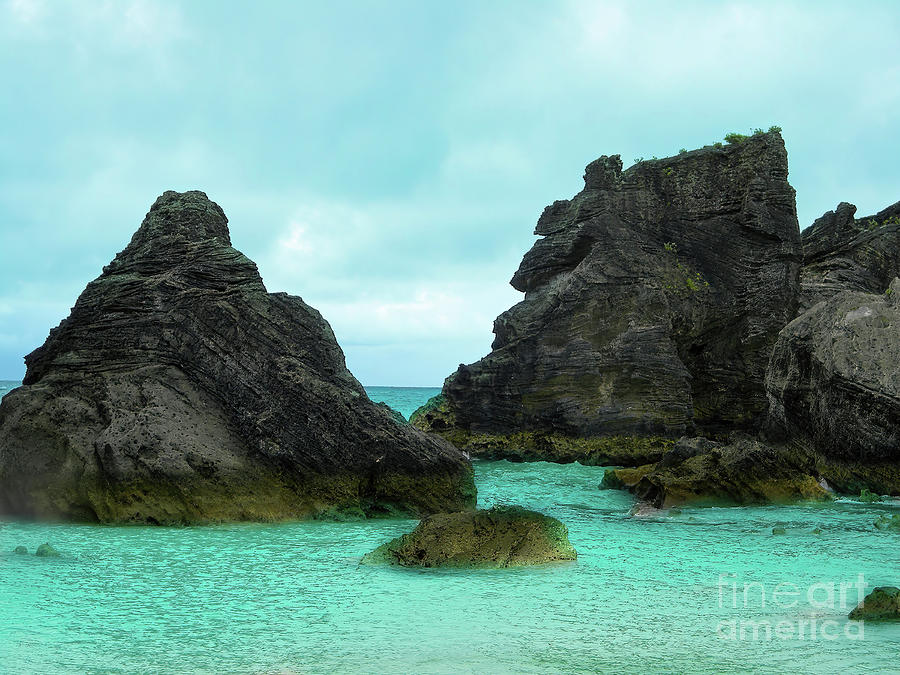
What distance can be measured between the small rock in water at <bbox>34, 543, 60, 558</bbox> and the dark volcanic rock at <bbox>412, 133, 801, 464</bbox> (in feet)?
80.7

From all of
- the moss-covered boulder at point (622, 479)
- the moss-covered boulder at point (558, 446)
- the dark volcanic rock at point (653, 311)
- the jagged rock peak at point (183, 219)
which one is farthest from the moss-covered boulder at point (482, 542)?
the dark volcanic rock at point (653, 311)

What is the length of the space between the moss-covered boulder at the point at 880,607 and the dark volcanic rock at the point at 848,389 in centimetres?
1262

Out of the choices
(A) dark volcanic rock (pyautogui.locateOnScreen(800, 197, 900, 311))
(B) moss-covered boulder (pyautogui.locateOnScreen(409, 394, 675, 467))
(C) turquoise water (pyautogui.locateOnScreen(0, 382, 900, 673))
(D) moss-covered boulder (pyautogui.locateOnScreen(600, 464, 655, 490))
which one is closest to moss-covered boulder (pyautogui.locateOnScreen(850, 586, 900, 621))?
(C) turquoise water (pyautogui.locateOnScreen(0, 382, 900, 673))

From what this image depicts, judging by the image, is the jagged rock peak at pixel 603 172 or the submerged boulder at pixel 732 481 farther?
the jagged rock peak at pixel 603 172

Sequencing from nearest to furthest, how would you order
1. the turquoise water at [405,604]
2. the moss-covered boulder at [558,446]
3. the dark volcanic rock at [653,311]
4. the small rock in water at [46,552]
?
the turquoise water at [405,604]
the small rock in water at [46,552]
the moss-covered boulder at [558,446]
the dark volcanic rock at [653,311]

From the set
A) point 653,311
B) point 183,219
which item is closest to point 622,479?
point 653,311

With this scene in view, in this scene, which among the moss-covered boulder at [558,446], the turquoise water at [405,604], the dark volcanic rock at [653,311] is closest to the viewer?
the turquoise water at [405,604]

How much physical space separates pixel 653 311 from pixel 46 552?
28.4m

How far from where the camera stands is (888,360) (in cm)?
2094

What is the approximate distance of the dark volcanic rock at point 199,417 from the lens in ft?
51.9

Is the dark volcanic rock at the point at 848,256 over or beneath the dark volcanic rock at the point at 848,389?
over

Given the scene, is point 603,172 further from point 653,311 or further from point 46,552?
point 46,552

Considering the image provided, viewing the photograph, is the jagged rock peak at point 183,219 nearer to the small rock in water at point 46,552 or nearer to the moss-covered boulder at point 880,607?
the small rock in water at point 46,552

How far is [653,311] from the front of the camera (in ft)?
119
